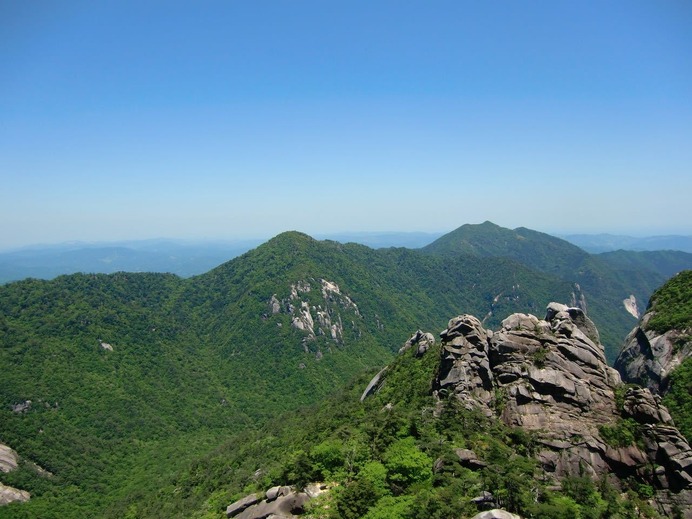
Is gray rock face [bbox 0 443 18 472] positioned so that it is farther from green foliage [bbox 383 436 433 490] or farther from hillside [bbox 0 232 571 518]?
green foliage [bbox 383 436 433 490]

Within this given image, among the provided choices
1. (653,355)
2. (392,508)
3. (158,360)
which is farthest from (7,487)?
(653,355)

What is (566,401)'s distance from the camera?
116 ft

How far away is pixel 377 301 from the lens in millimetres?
196125

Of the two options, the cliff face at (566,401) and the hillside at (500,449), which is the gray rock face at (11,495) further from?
the cliff face at (566,401)

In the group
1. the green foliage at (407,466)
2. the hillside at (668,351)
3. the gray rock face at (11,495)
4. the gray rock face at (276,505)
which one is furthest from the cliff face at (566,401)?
the gray rock face at (11,495)

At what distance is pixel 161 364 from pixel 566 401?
404ft

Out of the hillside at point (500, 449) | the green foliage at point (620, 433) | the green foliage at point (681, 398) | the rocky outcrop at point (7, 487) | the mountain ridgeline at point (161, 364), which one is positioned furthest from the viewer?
the mountain ridgeline at point (161, 364)

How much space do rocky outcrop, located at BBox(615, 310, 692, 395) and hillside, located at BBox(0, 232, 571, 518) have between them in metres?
77.1

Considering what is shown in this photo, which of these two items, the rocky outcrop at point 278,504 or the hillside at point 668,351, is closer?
the rocky outcrop at point 278,504

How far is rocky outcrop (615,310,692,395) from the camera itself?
171 ft

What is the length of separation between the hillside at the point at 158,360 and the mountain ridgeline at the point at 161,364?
16.1 inches

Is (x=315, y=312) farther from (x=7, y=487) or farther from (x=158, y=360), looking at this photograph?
(x=7, y=487)

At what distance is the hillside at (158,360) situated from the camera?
8619 centimetres

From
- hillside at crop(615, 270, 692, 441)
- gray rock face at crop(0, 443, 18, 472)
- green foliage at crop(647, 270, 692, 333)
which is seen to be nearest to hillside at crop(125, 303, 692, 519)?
hillside at crop(615, 270, 692, 441)
